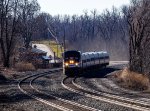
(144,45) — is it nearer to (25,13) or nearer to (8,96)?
(8,96)

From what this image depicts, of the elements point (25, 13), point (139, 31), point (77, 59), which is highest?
point (25, 13)

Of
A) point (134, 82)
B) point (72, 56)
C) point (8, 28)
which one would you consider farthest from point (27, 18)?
point (134, 82)

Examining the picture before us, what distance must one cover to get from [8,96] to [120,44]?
99037 mm

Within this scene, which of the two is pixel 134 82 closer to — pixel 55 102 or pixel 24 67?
pixel 55 102

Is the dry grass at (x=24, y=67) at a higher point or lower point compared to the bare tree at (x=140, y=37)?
lower

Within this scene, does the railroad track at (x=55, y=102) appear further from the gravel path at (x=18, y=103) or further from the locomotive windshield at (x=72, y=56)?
the locomotive windshield at (x=72, y=56)

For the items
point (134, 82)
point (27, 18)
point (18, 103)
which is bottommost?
point (18, 103)

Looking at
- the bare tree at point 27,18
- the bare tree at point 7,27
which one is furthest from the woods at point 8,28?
the bare tree at point 27,18

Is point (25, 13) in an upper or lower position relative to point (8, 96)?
upper

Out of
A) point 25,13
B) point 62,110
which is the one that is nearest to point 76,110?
point 62,110

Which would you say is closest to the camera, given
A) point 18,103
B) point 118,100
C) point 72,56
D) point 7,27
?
point 118,100

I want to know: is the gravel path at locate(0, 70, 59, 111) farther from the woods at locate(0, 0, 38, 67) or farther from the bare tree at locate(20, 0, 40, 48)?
the bare tree at locate(20, 0, 40, 48)

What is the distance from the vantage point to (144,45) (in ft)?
140

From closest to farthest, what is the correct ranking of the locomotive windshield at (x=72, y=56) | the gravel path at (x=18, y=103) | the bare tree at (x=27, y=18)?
the gravel path at (x=18, y=103), the locomotive windshield at (x=72, y=56), the bare tree at (x=27, y=18)
